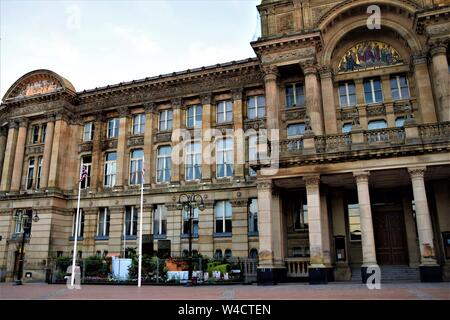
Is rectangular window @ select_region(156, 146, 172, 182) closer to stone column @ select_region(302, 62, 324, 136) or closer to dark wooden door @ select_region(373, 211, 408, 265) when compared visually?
stone column @ select_region(302, 62, 324, 136)

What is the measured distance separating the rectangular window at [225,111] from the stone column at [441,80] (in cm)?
1485

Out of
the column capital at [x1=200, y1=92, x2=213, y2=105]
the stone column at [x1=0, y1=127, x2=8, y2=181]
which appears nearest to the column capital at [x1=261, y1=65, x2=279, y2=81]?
the column capital at [x1=200, y1=92, x2=213, y2=105]

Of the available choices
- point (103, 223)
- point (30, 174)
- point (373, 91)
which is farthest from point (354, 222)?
point (30, 174)

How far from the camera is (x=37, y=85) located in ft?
121

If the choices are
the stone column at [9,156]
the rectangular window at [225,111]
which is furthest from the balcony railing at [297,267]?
the stone column at [9,156]

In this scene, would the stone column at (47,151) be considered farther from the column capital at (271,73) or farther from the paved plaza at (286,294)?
the column capital at (271,73)

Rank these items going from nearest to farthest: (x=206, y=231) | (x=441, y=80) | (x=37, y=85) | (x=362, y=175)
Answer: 1. (x=362, y=175)
2. (x=441, y=80)
3. (x=206, y=231)
4. (x=37, y=85)

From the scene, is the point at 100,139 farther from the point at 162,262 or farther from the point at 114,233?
the point at 162,262

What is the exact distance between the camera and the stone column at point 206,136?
101ft

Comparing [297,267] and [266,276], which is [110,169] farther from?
[297,267]

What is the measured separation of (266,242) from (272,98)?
9.88m

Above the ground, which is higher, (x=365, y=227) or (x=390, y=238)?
(x=365, y=227)

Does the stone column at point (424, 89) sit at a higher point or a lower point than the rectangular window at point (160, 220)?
higher

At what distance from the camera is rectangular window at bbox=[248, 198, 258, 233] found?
2842 cm
